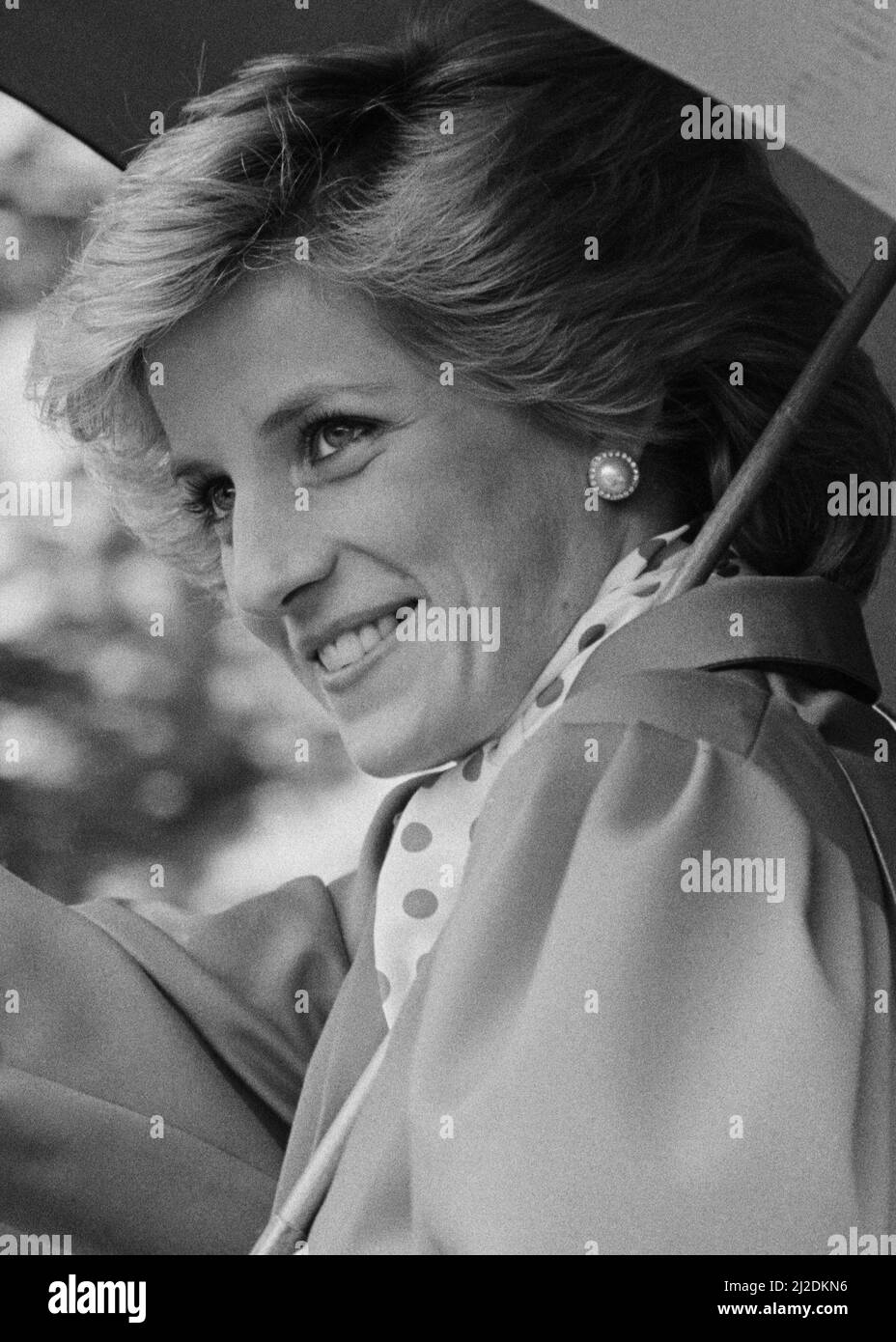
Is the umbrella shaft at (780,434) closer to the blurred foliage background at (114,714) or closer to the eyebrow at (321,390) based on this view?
the eyebrow at (321,390)

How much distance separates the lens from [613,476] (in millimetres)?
1929

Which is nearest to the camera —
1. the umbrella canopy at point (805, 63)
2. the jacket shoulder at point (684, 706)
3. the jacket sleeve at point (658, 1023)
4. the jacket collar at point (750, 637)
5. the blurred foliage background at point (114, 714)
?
the umbrella canopy at point (805, 63)

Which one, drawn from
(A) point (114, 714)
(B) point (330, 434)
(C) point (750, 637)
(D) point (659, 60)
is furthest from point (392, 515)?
(A) point (114, 714)

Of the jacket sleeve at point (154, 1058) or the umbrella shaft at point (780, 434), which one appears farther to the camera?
the jacket sleeve at point (154, 1058)

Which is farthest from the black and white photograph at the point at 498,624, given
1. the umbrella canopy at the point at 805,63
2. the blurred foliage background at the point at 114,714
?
the blurred foliage background at the point at 114,714

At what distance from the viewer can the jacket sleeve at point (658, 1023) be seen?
1333mm

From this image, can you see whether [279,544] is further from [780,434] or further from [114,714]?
[114,714]

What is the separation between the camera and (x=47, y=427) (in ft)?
7.61

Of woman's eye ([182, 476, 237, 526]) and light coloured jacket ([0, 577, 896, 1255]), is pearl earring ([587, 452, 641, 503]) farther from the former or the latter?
woman's eye ([182, 476, 237, 526])

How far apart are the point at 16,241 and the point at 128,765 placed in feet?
3.52

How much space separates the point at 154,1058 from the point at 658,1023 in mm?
868

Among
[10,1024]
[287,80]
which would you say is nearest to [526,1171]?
[10,1024]

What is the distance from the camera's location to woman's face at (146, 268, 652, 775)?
74.1 inches

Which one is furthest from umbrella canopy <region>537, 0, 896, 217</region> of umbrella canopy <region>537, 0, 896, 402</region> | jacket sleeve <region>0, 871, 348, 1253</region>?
jacket sleeve <region>0, 871, 348, 1253</region>
